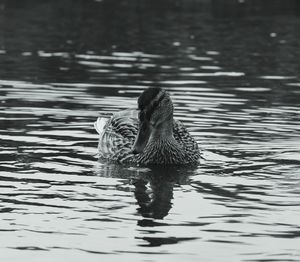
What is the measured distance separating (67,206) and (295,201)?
269 centimetres

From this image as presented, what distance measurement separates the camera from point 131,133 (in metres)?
16.5

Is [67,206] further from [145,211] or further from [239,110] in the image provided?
[239,110]

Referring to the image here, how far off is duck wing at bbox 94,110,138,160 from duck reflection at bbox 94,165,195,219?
47 cm

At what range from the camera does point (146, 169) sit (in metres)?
15.6

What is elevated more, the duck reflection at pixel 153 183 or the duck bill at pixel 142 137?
the duck bill at pixel 142 137

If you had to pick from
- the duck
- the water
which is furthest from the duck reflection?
the duck

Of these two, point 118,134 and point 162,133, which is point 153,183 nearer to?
point 162,133

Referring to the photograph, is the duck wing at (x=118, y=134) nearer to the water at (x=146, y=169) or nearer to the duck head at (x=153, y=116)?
the water at (x=146, y=169)

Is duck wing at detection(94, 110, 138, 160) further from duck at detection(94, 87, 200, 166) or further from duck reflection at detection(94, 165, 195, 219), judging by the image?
duck reflection at detection(94, 165, 195, 219)

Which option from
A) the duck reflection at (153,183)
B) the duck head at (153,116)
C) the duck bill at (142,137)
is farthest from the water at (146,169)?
the duck head at (153,116)

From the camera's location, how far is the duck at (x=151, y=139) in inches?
609

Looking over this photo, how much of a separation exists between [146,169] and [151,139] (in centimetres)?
50

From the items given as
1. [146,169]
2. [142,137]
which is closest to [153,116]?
[142,137]

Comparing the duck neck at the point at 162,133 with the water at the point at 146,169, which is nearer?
the water at the point at 146,169
